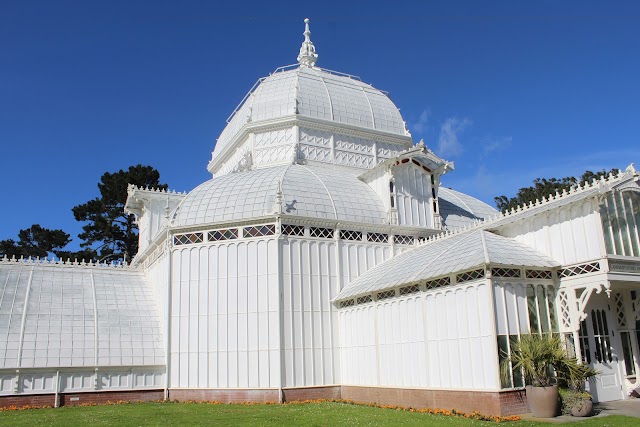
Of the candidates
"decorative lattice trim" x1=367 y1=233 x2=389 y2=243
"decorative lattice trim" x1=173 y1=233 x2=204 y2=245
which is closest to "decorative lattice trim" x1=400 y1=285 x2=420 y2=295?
"decorative lattice trim" x1=367 y1=233 x2=389 y2=243

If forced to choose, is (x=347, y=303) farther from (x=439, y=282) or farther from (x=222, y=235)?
(x=222, y=235)

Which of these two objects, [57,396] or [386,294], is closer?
[386,294]

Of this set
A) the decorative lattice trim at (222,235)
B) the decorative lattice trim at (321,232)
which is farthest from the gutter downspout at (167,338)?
the decorative lattice trim at (321,232)

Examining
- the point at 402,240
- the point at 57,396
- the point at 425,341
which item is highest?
the point at 402,240

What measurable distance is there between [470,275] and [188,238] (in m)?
13.2

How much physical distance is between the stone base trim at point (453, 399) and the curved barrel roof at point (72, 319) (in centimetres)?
983

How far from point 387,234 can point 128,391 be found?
46.0ft

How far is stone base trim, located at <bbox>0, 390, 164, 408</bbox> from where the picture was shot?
22844 millimetres

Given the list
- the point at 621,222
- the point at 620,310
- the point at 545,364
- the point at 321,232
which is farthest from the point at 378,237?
the point at 545,364

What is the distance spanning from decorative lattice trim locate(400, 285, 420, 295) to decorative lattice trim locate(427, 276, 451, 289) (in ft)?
2.24

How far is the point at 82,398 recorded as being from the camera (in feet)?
77.9

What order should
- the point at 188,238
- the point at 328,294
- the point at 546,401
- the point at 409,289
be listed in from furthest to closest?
the point at 188,238
the point at 328,294
the point at 409,289
the point at 546,401

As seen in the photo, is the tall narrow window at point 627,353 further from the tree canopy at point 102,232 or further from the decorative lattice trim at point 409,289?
the tree canopy at point 102,232

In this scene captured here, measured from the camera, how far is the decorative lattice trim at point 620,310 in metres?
20.9
